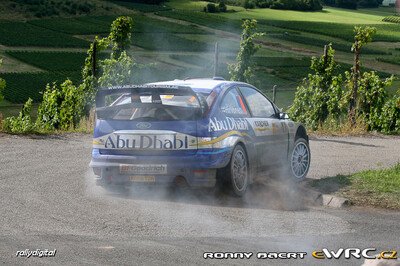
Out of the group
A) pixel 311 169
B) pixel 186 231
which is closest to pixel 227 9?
pixel 311 169

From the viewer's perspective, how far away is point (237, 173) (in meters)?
13.4

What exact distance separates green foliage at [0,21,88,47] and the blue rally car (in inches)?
3025

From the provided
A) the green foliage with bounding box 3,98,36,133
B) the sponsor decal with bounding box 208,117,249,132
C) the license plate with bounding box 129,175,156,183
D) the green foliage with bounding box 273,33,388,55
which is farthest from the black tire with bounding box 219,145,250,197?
the green foliage with bounding box 273,33,388,55

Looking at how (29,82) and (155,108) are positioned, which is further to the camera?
(29,82)

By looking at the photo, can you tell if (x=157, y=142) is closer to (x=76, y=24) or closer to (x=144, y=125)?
(x=144, y=125)

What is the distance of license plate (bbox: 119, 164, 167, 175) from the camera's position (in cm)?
1294

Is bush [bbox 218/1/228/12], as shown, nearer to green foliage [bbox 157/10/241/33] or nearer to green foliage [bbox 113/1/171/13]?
green foliage [bbox 157/10/241/33]

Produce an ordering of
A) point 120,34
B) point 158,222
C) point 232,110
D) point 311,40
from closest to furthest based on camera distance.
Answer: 1. point 158,222
2. point 232,110
3. point 120,34
4. point 311,40

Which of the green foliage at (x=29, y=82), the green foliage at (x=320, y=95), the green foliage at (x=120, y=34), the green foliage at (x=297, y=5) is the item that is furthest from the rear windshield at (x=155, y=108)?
the green foliage at (x=297, y=5)

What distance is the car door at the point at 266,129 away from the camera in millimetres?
14320

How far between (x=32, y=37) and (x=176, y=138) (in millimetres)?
81334

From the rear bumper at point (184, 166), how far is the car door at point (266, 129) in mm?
1204

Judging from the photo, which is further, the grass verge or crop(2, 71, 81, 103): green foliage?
crop(2, 71, 81, 103): green foliage

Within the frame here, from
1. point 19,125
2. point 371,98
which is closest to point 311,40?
point 371,98
